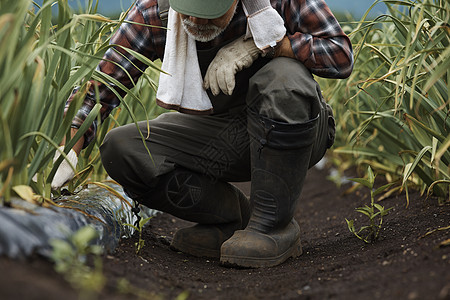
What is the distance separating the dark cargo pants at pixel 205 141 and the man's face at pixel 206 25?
6.3 inches

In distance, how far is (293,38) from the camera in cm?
154

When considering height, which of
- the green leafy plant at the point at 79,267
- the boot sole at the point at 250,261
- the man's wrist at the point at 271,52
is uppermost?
the man's wrist at the point at 271,52

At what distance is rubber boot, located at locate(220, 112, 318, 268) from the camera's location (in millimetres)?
1454

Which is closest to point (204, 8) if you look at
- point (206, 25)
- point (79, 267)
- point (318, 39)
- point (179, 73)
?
point (206, 25)

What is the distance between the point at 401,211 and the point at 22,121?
1307 millimetres

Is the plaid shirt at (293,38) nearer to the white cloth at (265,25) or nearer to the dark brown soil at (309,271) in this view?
the white cloth at (265,25)

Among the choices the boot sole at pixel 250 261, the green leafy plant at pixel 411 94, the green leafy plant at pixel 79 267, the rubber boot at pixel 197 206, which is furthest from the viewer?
the rubber boot at pixel 197 206

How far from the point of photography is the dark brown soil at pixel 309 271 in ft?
2.81

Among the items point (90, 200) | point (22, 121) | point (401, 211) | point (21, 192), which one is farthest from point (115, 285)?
point (401, 211)

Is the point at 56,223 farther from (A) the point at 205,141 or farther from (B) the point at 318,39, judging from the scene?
(B) the point at 318,39

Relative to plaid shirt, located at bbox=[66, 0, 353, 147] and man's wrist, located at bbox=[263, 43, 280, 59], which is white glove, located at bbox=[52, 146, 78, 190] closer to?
plaid shirt, located at bbox=[66, 0, 353, 147]

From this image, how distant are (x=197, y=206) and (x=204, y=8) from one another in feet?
2.02

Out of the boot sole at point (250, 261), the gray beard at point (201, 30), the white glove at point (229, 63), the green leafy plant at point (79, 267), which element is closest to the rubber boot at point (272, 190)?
the boot sole at point (250, 261)

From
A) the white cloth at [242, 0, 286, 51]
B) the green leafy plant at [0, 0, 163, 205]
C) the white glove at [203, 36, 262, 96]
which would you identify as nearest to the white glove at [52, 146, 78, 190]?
the green leafy plant at [0, 0, 163, 205]
